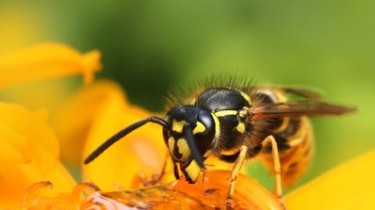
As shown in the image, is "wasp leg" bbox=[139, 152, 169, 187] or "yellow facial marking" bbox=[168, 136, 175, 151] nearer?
"yellow facial marking" bbox=[168, 136, 175, 151]

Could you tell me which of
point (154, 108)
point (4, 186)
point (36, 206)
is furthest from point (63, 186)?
point (154, 108)

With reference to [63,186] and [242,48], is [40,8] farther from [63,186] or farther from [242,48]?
[63,186]

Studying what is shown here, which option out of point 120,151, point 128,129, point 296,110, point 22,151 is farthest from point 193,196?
point 120,151

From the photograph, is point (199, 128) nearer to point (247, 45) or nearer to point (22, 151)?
point (22, 151)

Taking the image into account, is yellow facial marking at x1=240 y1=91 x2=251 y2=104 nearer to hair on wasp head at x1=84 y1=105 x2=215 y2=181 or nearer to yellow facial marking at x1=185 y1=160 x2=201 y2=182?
hair on wasp head at x1=84 y1=105 x2=215 y2=181

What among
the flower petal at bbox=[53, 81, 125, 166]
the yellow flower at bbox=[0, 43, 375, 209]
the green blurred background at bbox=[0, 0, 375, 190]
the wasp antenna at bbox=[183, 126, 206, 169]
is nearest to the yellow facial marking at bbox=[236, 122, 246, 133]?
the yellow flower at bbox=[0, 43, 375, 209]

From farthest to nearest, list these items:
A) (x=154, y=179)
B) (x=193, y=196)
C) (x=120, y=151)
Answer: (x=120, y=151) → (x=154, y=179) → (x=193, y=196)

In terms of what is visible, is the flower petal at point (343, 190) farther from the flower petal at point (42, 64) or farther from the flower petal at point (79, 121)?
A: the flower petal at point (79, 121)
